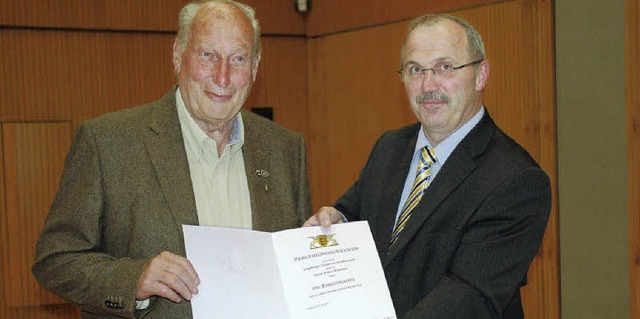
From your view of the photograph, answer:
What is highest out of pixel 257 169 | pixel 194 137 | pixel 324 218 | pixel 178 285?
pixel 194 137

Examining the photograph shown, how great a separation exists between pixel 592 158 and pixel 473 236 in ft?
6.14

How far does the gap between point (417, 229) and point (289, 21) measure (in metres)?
3.31

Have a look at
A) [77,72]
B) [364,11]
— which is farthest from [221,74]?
[364,11]

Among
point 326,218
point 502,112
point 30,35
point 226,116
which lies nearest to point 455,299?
point 326,218

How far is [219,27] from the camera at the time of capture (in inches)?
93.4

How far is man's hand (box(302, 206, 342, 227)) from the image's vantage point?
2.19 m

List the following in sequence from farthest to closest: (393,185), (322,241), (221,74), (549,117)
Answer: (549,117), (393,185), (221,74), (322,241)

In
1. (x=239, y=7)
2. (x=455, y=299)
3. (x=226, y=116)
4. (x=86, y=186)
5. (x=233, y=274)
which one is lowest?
(x=455, y=299)

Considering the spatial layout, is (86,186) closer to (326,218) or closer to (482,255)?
(326,218)

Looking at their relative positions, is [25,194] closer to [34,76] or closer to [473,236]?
[34,76]

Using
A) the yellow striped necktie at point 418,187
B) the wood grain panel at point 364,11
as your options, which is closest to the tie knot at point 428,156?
the yellow striped necktie at point 418,187

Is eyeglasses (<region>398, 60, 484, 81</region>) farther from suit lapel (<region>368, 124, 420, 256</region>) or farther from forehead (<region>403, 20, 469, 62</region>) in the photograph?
suit lapel (<region>368, 124, 420, 256</region>)

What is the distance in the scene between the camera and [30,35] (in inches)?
185

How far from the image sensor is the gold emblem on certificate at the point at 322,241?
6.93 feet
